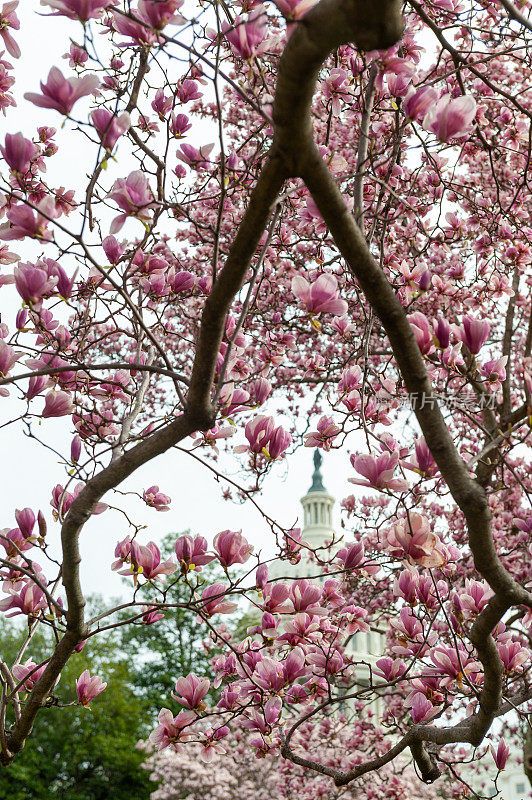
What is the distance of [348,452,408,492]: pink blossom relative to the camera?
1.94m

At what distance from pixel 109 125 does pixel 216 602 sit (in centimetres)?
166

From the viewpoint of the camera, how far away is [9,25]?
2625 mm

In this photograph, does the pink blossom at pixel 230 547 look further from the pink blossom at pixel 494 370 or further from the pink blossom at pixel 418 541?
the pink blossom at pixel 494 370

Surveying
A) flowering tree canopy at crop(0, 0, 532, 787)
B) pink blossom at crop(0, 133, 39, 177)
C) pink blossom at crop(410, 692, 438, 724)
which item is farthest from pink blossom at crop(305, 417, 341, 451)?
pink blossom at crop(0, 133, 39, 177)

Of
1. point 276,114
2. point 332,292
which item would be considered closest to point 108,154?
point 276,114

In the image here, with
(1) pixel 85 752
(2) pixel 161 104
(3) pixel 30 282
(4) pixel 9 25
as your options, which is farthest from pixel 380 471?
(1) pixel 85 752

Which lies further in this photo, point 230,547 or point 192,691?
point 192,691

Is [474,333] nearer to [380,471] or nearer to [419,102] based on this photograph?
[380,471]

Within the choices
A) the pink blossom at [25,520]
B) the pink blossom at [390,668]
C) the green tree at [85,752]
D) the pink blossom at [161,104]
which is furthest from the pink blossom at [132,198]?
the green tree at [85,752]

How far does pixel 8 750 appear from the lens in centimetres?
223

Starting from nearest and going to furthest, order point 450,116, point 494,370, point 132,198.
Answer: point 450,116, point 132,198, point 494,370

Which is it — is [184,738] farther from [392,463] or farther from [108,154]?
[108,154]

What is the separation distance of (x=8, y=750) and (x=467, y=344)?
2096 millimetres

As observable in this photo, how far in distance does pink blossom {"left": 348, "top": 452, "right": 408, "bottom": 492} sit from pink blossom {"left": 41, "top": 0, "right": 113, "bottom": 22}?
142 centimetres
